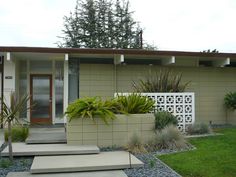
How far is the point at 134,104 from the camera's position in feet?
36.7

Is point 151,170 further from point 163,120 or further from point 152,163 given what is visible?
point 163,120

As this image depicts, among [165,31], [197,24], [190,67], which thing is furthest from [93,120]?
[165,31]

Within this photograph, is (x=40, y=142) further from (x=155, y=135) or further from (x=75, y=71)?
(x=75, y=71)

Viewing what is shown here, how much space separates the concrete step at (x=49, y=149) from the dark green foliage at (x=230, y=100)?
28.3 ft

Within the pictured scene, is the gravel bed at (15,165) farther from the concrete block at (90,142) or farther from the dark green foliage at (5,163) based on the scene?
the concrete block at (90,142)

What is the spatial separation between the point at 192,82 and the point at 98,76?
14.0 ft

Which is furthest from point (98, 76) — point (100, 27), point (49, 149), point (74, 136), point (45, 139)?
point (100, 27)

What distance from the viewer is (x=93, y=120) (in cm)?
1052

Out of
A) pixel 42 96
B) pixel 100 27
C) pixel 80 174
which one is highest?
pixel 100 27

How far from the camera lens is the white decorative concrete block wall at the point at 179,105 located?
12.7m

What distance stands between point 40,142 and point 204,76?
9054 mm

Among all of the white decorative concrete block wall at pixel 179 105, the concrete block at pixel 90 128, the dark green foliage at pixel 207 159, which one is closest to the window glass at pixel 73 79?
the white decorative concrete block wall at pixel 179 105

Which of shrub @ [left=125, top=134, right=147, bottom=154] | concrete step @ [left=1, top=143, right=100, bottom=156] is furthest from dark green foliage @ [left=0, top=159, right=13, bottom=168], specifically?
shrub @ [left=125, top=134, right=147, bottom=154]

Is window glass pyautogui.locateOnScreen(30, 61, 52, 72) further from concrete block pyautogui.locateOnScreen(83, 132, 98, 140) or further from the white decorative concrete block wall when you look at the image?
concrete block pyautogui.locateOnScreen(83, 132, 98, 140)
